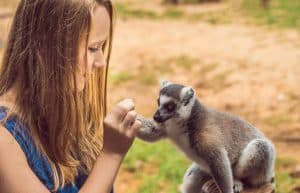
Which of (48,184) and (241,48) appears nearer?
(48,184)

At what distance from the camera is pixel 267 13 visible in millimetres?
14352

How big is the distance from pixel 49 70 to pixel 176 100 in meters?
1.06

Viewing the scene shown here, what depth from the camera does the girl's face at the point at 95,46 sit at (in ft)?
7.27

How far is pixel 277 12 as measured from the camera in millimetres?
14383

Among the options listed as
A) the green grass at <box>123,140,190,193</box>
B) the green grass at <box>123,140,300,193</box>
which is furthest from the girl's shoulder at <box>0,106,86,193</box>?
the green grass at <box>123,140,190,193</box>

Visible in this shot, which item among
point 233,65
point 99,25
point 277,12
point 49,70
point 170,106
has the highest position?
point 99,25

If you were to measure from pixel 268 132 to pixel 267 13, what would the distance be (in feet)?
22.9

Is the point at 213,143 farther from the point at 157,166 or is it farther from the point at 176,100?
the point at 157,166

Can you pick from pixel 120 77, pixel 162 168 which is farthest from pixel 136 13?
pixel 162 168

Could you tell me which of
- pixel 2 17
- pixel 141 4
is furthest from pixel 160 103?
pixel 141 4

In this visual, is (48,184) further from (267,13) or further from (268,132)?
(267,13)

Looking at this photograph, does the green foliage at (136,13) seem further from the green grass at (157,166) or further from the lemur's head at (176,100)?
the lemur's head at (176,100)

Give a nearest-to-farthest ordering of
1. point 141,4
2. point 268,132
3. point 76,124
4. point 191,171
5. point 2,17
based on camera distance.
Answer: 1. point 76,124
2. point 191,171
3. point 268,132
4. point 2,17
5. point 141,4

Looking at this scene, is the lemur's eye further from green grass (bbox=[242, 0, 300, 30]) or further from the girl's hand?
green grass (bbox=[242, 0, 300, 30])
